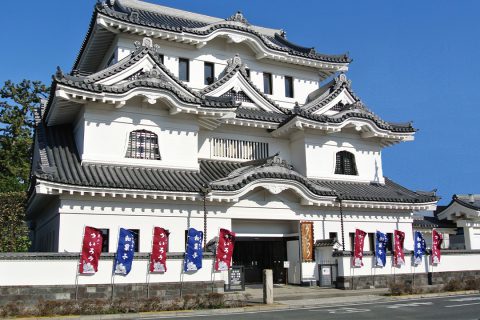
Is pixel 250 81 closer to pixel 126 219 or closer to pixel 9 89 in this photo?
pixel 126 219

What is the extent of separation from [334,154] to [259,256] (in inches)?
281

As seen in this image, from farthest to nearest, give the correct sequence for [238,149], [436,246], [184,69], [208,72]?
1. [208,72]
2. [184,69]
3. [238,149]
4. [436,246]

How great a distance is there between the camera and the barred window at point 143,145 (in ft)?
72.8

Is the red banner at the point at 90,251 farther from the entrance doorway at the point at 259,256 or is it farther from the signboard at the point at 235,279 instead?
the entrance doorway at the point at 259,256

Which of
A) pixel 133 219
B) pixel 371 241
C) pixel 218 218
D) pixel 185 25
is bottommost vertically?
pixel 371 241

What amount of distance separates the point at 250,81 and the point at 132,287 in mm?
13799

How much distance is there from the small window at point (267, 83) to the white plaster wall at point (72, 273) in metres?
13.5

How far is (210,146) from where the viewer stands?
2541 centimetres

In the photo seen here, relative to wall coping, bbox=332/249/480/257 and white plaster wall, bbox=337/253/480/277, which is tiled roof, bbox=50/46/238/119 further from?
white plaster wall, bbox=337/253/480/277

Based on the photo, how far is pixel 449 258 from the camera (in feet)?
83.9

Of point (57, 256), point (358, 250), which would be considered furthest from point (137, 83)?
point (358, 250)

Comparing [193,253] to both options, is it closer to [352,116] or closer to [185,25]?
[352,116]

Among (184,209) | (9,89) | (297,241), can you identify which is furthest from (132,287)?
(9,89)

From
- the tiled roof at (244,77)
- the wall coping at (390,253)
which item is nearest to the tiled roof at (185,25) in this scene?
the tiled roof at (244,77)
